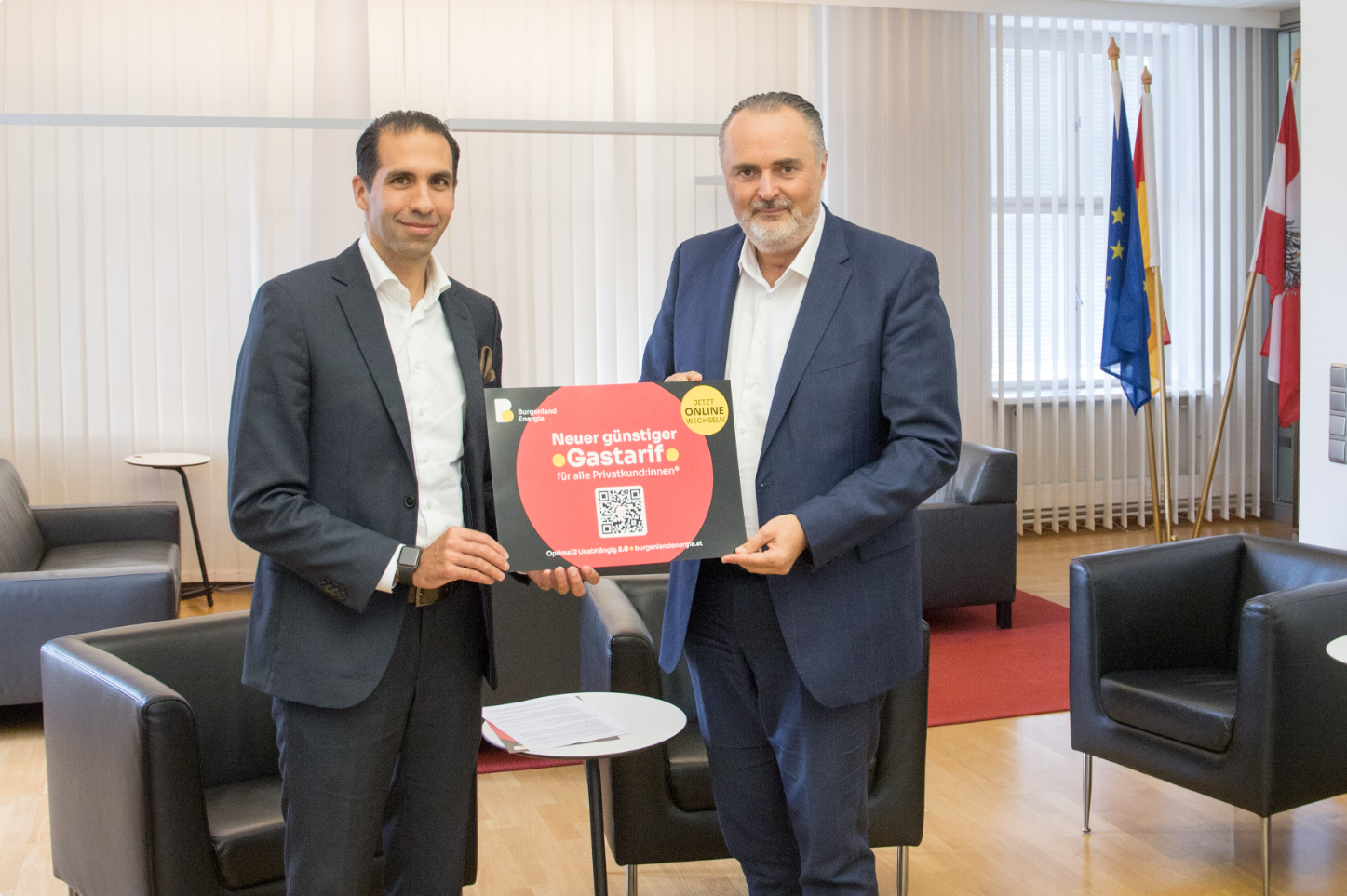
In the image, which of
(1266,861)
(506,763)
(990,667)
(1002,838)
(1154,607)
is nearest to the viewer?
(1266,861)

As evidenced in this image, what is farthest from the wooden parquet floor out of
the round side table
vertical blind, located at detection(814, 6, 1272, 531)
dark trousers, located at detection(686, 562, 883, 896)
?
vertical blind, located at detection(814, 6, 1272, 531)

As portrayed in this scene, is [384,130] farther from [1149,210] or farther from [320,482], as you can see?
[1149,210]

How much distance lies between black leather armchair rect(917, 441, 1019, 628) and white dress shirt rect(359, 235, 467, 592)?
3719 millimetres

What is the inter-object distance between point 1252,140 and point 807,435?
749 cm

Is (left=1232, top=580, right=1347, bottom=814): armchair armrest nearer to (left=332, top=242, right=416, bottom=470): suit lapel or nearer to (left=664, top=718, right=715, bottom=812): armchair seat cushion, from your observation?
(left=664, top=718, right=715, bottom=812): armchair seat cushion

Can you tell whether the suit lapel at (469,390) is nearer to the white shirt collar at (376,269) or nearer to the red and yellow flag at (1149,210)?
the white shirt collar at (376,269)

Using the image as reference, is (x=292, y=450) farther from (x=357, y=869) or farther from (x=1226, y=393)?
(x=1226, y=393)

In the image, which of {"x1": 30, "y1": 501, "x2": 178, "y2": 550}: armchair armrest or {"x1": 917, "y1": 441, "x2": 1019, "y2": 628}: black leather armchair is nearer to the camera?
{"x1": 917, "y1": 441, "x2": 1019, "y2": 628}: black leather armchair

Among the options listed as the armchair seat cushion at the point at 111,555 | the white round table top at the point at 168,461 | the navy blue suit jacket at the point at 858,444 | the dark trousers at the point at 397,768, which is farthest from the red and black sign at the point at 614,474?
the white round table top at the point at 168,461

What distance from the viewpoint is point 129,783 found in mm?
2312

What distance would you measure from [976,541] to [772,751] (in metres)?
3.59

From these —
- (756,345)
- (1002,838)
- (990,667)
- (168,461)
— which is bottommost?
(1002,838)

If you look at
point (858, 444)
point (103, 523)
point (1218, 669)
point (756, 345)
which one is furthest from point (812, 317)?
point (103, 523)

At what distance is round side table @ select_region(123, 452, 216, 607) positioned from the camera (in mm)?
6086
